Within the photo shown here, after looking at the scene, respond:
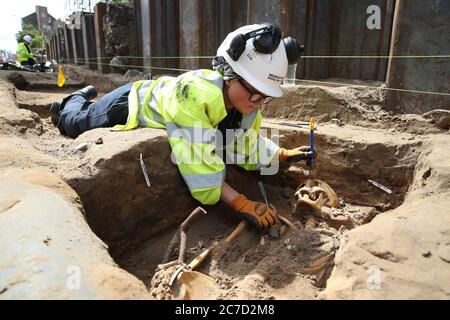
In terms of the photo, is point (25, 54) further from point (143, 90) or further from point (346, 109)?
point (346, 109)

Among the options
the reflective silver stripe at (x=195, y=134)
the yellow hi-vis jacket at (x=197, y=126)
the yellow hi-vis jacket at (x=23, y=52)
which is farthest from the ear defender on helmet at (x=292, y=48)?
the yellow hi-vis jacket at (x=23, y=52)

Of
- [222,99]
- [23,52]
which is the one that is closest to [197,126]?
[222,99]

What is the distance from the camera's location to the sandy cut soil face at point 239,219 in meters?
1.33

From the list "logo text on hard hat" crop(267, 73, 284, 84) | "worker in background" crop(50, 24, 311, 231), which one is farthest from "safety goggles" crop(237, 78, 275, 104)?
"logo text on hard hat" crop(267, 73, 284, 84)

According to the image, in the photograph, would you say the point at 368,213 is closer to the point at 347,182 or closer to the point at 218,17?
the point at 347,182

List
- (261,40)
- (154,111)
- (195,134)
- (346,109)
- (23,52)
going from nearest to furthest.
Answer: (261,40)
(195,134)
(154,111)
(346,109)
(23,52)

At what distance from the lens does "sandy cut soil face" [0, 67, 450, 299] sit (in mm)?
1325

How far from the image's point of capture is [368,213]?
120 inches

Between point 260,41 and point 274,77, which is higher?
point 260,41

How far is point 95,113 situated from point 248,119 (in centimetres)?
157

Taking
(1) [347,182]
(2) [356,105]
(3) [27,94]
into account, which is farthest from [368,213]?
(3) [27,94]

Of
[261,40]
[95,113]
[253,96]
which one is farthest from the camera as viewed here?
[95,113]

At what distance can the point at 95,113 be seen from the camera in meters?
3.58
